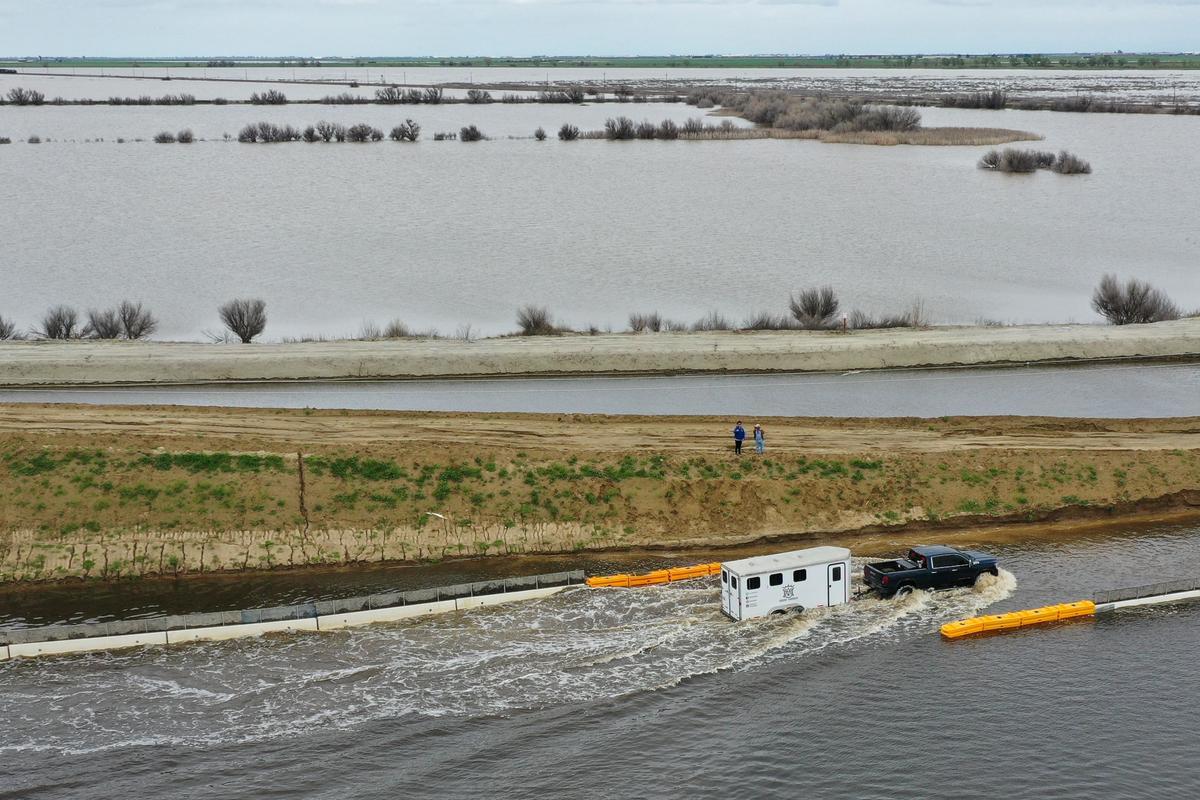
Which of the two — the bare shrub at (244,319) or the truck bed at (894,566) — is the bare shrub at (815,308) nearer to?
the bare shrub at (244,319)

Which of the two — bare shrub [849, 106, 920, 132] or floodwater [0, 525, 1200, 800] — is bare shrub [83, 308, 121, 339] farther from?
bare shrub [849, 106, 920, 132]

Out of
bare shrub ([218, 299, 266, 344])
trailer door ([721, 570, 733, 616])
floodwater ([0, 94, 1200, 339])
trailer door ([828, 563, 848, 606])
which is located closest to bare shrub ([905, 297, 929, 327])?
floodwater ([0, 94, 1200, 339])

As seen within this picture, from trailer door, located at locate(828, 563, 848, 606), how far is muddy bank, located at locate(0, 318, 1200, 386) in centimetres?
2794

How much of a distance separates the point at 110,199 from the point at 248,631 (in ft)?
383

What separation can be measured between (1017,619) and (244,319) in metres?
51.9

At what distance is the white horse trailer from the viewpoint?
1455 inches

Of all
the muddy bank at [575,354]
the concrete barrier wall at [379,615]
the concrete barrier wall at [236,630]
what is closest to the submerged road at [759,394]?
the muddy bank at [575,354]

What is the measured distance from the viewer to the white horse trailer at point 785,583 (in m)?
37.0

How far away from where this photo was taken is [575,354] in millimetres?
66188

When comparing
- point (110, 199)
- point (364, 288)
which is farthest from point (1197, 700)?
point (110, 199)

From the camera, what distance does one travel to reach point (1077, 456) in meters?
48.8

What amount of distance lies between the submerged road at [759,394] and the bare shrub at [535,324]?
9177 millimetres

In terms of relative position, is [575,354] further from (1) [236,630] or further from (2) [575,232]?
(2) [575,232]

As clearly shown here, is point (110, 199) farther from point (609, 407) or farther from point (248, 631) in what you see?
point (248, 631)
